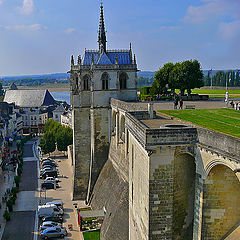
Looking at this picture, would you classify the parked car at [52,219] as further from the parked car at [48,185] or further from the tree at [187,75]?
the tree at [187,75]

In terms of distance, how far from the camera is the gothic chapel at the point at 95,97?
43.7 metres

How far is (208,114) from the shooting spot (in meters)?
29.4

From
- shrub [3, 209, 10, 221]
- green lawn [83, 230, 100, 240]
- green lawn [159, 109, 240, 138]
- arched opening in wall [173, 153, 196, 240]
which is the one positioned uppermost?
green lawn [159, 109, 240, 138]

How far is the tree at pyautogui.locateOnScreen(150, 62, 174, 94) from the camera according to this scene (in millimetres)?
60191

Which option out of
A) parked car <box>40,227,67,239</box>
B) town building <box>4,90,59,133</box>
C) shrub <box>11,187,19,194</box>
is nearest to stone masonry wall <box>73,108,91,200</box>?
shrub <box>11,187,19,194</box>

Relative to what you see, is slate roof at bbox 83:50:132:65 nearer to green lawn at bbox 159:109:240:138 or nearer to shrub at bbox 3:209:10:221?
green lawn at bbox 159:109:240:138

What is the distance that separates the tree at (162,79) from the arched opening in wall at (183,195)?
4218 cm

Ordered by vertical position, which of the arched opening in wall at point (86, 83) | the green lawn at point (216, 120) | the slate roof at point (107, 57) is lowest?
the green lawn at point (216, 120)

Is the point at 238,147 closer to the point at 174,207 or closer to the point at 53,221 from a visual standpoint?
the point at 174,207

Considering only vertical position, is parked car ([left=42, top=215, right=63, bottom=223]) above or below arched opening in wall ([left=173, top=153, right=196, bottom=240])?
below

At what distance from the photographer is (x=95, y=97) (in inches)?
1718

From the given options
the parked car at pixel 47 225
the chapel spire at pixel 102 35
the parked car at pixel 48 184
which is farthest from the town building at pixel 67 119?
the parked car at pixel 47 225

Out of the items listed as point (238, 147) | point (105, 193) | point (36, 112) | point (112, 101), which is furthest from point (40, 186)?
point (36, 112)

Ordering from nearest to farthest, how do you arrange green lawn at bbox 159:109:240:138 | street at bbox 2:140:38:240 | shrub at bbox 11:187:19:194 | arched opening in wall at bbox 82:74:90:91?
green lawn at bbox 159:109:240:138
street at bbox 2:140:38:240
arched opening in wall at bbox 82:74:90:91
shrub at bbox 11:187:19:194
